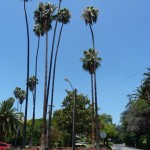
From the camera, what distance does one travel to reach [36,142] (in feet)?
284

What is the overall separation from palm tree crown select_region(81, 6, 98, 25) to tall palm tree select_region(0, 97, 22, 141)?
16.1 meters

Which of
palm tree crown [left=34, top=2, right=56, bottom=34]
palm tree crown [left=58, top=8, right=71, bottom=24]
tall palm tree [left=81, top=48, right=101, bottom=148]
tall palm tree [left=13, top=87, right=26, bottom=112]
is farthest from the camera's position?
tall palm tree [left=13, top=87, right=26, bottom=112]

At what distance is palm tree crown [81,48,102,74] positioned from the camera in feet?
183

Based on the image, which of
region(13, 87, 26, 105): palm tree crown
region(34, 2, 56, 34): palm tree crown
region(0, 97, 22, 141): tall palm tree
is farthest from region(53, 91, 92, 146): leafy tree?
region(13, 87, 26, 105): palm tree crown

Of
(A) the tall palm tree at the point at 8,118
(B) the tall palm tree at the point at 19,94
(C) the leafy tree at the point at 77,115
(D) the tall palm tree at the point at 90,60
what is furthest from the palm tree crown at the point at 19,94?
(A) the tall palm tree at the point at 8,118

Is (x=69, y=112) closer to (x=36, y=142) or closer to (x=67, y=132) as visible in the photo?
(x=67, y=132)

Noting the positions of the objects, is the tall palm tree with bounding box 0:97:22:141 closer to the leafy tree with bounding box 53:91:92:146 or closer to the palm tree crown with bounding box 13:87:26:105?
the leafy tree with bounding box 53:91:92:146

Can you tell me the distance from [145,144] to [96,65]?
26.4 m

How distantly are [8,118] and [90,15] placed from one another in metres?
19.1

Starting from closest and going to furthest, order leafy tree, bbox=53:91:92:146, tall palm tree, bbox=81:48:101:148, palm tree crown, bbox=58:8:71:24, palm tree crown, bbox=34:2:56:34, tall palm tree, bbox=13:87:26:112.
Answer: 1. palm tree crown, bbox=34:2:56:34
2. palm tree crown, bbox=58:8:71:24
3. tall palm tree, bbox=81:48:101:148
4. leafy tree, bbox=53:91:92:146
5. tall palm tree, bbox=13:87:26:112

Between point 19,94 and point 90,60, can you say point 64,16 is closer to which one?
point 90,60

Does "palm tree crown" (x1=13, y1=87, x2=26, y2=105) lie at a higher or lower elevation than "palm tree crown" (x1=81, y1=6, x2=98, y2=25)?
lower

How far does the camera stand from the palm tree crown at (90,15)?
5131cm

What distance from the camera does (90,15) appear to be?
169 ft
